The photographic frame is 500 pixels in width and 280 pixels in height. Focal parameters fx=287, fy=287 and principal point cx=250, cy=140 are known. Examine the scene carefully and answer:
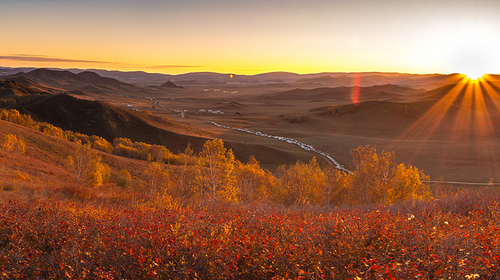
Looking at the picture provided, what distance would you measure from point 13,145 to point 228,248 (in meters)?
41.5

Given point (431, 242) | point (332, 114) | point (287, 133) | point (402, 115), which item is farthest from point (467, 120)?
point (431, 242)

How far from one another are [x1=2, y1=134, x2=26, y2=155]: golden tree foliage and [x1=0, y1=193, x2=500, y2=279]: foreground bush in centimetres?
3423

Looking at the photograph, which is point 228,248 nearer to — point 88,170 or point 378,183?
point 378,183

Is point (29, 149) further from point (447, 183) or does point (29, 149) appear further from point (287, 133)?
point (287, 133)

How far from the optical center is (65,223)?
799 centimetres

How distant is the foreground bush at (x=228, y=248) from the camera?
605 cm

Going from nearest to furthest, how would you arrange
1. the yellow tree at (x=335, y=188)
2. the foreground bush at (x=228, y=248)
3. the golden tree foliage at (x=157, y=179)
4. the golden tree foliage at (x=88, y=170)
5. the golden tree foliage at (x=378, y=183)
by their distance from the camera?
the foreground bush at (x=228, y=248)
the golden tree foliage at (x=378, y=183)
the golden tree foliage at (x=88, y=170)
the golden tree foliage at (x=157, y=179)
the yellow tree at (x=335, y=188)

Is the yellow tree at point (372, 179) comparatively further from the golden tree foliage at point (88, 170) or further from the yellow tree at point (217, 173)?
the golden tree foliage at point (88, 170)

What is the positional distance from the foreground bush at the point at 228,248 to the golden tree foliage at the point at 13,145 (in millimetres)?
34231

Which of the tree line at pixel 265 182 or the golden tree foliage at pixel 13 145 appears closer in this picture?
the tree line at pixel 265 182

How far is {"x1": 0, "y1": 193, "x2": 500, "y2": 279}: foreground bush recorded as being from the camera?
6.05m

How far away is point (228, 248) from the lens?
23.1ft

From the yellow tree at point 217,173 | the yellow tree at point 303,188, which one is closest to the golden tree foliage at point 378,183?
the yellow tree at point 303,188

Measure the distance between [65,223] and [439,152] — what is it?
91.2 m
